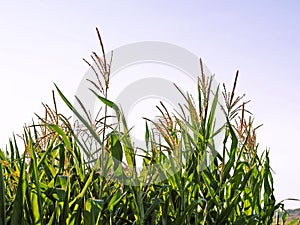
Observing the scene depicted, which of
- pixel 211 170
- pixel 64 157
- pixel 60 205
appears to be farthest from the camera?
pixel 211 170

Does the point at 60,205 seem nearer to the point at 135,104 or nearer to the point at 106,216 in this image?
the point at 106,216

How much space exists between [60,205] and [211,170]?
746 millimetres

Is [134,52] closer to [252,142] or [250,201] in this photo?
[252,142]

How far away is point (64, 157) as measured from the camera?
155cm

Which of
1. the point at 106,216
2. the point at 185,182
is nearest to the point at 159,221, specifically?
the point at 185,182

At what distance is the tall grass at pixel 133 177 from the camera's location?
50.9 inches

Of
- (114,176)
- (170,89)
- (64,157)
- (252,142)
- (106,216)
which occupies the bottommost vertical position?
(106,216)

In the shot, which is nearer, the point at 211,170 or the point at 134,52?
the point at 134,52

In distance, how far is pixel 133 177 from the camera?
1.42 meters

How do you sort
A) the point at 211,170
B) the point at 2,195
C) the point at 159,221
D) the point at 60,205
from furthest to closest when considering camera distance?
1. the point at 211,170
2. the point at 159,221
3. the point at 60,205
4. the point at 2,195

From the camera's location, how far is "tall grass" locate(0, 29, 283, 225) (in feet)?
4.25

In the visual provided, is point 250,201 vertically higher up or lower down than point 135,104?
lower down

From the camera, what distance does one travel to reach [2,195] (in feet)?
3.87

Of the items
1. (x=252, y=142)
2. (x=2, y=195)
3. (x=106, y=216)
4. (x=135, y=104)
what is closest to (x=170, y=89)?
(x=135, y=104)
